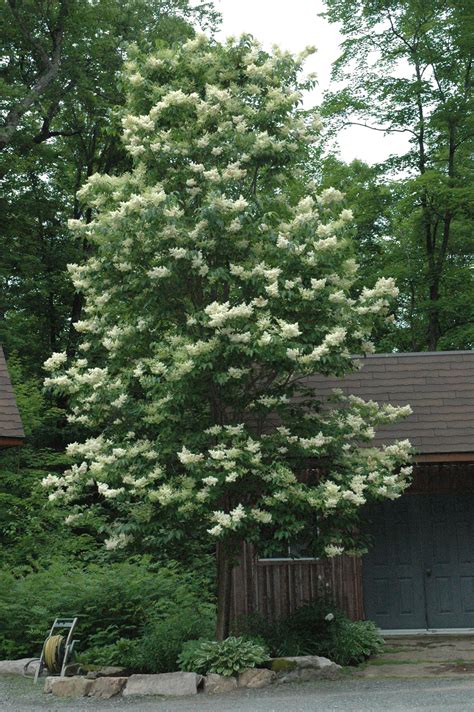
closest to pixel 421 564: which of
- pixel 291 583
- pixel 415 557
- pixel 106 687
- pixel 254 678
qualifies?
pixel 415 557

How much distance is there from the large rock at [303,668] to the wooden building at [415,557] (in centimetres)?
246

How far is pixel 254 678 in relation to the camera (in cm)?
1010

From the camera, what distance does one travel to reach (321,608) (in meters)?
12.1

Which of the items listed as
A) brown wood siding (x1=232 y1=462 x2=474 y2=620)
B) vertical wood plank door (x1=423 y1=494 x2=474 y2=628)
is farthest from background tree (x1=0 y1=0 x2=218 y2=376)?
vertical wood plank door (x1=423 y1=494 x2=474 y2=628)

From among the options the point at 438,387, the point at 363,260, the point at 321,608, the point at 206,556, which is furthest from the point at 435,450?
the point at 363,260

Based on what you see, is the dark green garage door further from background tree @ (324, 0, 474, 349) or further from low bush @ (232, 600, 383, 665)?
background tree @ (324, 0, 474, 349)

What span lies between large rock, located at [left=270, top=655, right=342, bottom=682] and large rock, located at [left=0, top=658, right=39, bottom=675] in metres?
3.10

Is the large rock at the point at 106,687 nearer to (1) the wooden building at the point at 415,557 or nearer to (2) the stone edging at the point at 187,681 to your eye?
(2) the stone edging at the point at 187,681

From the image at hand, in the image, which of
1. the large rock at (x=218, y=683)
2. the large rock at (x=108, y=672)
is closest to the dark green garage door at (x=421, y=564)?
the large rock at (x=218, y=683)

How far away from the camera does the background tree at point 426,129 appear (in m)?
25.8

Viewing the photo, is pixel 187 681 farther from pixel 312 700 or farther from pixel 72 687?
pixel 312 700

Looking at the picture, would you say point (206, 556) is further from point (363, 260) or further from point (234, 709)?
point (363, 260)

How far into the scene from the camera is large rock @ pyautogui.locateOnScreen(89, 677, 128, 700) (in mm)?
10141

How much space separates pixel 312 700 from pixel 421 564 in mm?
5139
